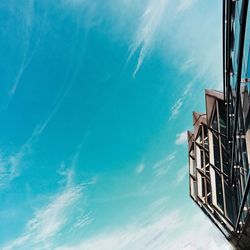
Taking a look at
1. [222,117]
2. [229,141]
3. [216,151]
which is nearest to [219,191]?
[216,151]

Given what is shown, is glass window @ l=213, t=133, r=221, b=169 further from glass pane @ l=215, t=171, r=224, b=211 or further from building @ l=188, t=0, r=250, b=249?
glass pane @ l=215, t=171, r=224, b=211

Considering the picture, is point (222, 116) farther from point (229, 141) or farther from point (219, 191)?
point (219, 191)

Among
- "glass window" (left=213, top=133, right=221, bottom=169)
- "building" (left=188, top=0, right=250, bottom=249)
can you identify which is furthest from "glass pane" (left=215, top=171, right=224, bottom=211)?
"glass window" (left=213, top=133, right=221, bottom=169)

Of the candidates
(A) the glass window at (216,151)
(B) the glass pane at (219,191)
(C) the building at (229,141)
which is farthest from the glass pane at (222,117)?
(B) the glass pane at (219,191)

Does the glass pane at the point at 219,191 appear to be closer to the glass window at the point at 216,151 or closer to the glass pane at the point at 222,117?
the glass window at the point at 216,151

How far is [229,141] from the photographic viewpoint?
20.4m

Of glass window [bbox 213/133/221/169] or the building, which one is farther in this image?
glass window [bbox 213/133/221/169]

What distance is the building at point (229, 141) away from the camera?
11.4m

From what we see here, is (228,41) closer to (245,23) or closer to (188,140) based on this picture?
(245,23)

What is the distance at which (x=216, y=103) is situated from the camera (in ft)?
82.0

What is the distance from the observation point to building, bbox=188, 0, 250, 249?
448 inches

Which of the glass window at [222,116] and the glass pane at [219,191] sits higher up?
the glass window at [222,116]

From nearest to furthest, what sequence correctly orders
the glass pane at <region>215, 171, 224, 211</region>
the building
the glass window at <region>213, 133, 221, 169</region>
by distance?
the building → the glass pane at <region>215, 171, 224, 211</region> → the glass window at <region>213, 133, 221, 169</region>

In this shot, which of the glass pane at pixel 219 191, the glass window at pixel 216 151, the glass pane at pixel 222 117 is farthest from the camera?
the glass window at pixel 216 151
